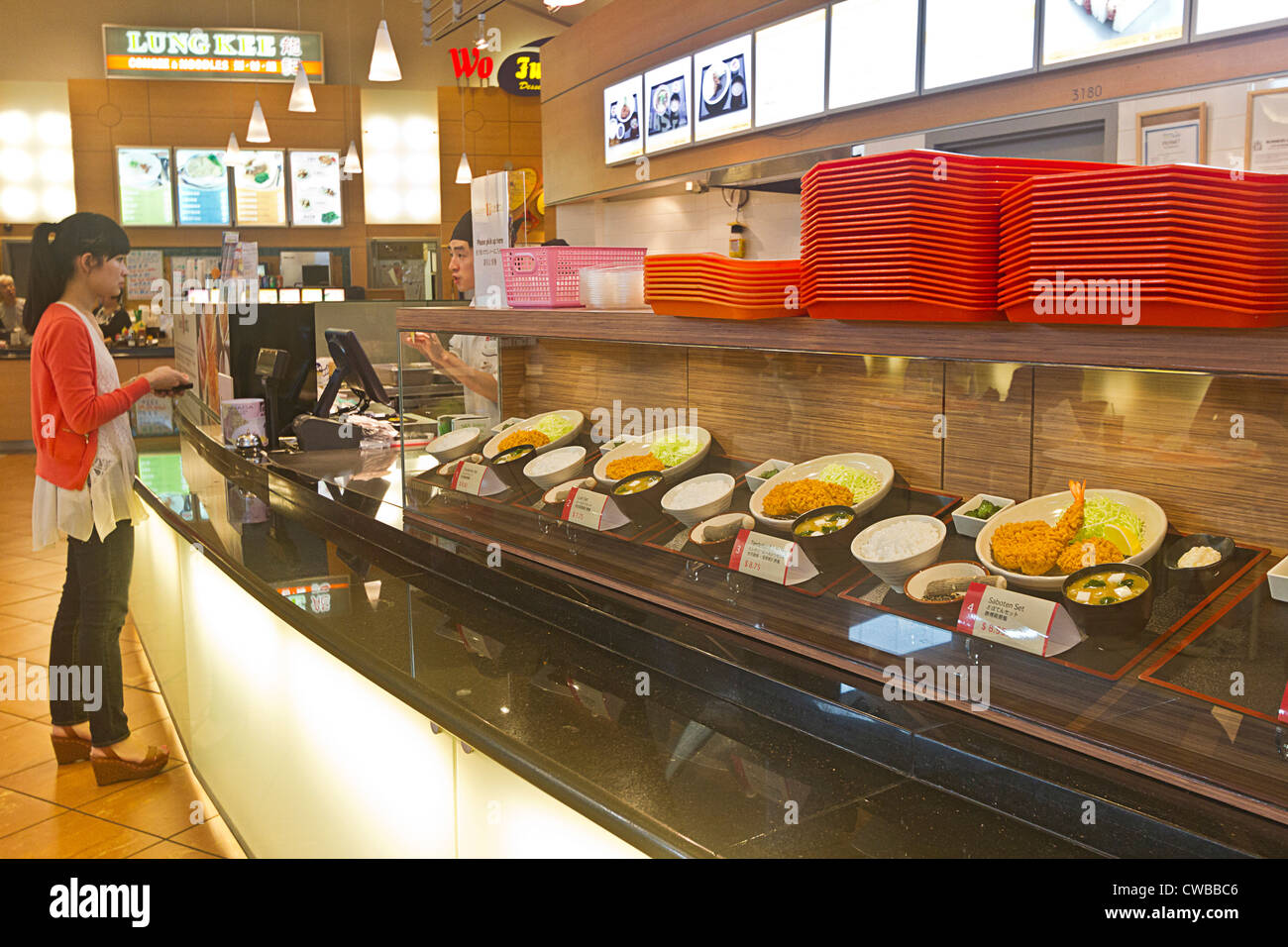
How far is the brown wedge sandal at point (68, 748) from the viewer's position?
3.35m

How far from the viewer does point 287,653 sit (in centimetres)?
→ 219

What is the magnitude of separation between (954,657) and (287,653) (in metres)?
1.53

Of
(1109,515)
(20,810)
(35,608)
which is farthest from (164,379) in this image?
(1109,515)

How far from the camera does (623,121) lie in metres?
6.36

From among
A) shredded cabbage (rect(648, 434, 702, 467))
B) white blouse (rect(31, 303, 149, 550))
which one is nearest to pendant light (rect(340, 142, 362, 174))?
white blouse (rect(31, 303, 149, 550))

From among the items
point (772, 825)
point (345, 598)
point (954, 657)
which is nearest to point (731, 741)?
point (772, 825)

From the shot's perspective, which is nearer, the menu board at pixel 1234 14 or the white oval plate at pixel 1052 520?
the white oval plate at pixel 1052 520

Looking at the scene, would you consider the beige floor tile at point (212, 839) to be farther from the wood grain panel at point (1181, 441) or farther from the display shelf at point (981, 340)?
the wood grain panel at point (1181, 441)

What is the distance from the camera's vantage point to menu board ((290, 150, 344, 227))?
1099cm

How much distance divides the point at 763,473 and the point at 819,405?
0.53ft

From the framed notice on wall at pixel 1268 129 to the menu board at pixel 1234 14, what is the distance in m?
0.22

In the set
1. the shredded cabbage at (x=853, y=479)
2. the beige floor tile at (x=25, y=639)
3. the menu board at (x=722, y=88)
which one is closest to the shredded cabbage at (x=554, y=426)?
the shredded cabbage at (x=853, y=479)

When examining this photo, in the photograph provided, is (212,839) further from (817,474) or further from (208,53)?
(208,53)
